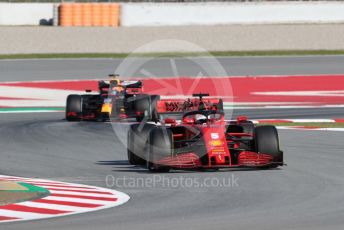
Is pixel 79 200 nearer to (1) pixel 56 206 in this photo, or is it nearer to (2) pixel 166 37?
(1) pixel 56 206

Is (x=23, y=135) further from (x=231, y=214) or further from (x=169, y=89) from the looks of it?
(x=169, y=89)

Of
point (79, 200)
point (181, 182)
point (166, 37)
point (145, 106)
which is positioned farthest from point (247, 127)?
point (166, 37)

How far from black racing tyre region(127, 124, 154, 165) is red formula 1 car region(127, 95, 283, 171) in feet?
0.96

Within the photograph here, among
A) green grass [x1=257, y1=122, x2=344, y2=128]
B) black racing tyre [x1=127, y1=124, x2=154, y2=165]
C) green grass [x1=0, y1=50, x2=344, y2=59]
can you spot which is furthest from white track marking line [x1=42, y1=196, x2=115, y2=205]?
green grass [x1=0, y1=50, x2=344, y2=59]

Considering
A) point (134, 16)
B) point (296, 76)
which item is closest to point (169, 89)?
point (296, 76)

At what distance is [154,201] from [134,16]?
44317 mm

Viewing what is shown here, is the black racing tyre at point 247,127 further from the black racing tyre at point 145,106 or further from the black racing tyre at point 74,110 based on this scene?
the black racing tyre at point 74,110

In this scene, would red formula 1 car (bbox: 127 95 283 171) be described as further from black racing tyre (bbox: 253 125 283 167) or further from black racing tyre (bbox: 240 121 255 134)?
black racing tyre (bbox: 240 121 255 134)

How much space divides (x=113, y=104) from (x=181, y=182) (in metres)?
11.2

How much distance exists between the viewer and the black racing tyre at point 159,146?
16.6 meters

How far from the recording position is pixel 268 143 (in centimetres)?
1672

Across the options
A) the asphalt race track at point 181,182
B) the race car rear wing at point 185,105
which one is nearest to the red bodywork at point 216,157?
the asphalt race track at point 181,182

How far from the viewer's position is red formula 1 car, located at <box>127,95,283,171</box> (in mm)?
16516

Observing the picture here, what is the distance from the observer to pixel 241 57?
4812 cm
